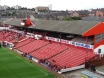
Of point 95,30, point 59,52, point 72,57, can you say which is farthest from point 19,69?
point 95,30

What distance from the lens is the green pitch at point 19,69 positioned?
22.2 meters

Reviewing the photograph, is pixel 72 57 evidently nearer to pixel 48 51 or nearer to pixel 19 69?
pixel 48 51

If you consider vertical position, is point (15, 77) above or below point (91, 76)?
below

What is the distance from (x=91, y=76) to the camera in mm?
16344

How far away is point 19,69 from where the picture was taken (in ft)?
80.9

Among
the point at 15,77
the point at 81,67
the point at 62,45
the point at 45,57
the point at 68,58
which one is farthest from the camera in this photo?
the point at 62,45

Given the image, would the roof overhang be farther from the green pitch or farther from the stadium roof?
the green pitch

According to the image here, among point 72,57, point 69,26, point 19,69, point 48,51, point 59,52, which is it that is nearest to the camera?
point 19,69

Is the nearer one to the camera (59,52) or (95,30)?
(95,30)

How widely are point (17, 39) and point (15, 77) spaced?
77.6 feet

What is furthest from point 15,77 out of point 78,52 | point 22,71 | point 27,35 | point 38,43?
point 27,35

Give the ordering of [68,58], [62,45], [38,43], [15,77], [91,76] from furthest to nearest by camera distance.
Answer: [38,43] → [62,45] → [68,58] → [15,77] → [91,76]

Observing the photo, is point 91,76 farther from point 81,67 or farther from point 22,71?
point 22,71

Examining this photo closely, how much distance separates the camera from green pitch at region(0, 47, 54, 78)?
22188 mm
